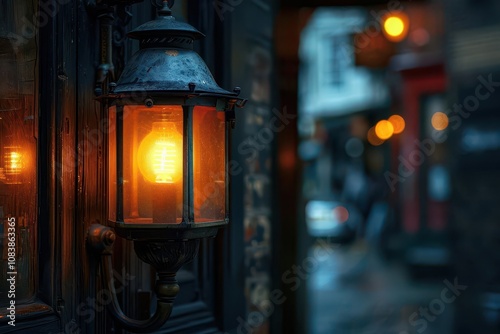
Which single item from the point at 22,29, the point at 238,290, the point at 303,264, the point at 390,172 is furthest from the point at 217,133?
the point at 390,172

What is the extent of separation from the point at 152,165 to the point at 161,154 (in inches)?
1.9

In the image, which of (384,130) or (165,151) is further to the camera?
(384,130)

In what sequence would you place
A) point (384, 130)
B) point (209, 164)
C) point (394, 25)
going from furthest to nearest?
point (384, 130) < point (394, 25) < point (209, 164)

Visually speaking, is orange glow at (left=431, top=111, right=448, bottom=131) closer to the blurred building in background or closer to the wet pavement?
the wet pavement

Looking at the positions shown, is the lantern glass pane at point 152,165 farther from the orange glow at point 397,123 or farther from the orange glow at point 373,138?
the orange glow at point 373,138

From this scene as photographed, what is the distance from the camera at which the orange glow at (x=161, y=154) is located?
9.02ft

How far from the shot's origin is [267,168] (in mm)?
5223

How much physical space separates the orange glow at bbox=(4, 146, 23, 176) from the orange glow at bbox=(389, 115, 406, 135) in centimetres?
2504

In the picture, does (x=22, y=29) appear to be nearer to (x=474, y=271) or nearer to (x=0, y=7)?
(x=0, y=7)

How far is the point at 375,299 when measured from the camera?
48.0ft

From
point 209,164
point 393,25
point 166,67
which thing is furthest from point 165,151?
point 393,25

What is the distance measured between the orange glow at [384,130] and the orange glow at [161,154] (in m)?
26.8

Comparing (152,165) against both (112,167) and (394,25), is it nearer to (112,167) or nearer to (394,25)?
(112,167)

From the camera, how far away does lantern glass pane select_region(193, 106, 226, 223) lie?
2787 mm
